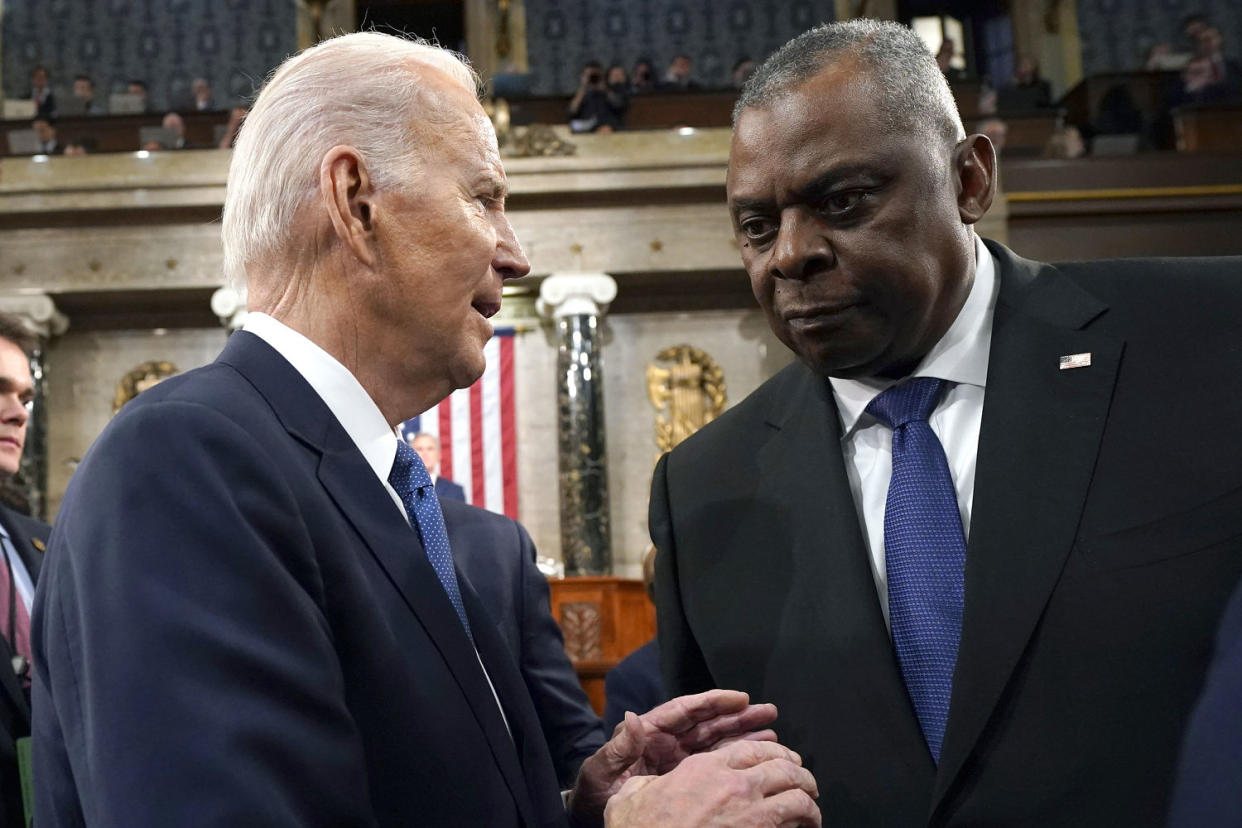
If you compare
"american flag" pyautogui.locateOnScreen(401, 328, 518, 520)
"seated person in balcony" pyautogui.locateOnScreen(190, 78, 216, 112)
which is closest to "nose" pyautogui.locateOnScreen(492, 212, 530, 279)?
"american flag" pyautogui.locateOnScreen(401, 328, 518, 520)

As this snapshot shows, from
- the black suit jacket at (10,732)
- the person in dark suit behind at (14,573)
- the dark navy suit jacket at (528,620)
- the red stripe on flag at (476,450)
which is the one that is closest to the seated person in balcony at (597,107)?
the red stripe on flag at (476,450)

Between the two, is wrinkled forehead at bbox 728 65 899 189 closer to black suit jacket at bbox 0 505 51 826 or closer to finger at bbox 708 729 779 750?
finger at bbox 708 729 779 750

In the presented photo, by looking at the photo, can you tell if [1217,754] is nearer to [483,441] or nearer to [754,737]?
[754,737]

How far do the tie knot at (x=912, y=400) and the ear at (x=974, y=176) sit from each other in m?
0.26

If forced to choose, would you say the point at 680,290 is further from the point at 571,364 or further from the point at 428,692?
the point at 428,692

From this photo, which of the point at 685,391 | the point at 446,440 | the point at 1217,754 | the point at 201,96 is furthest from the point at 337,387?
the point at 201,96

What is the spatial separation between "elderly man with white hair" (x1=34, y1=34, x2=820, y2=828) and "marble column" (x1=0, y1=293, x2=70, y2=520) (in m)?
9.98

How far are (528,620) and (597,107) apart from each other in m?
9.18

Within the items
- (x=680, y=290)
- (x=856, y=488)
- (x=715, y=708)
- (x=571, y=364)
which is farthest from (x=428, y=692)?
(x=680, y=290)

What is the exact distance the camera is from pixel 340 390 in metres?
1.47

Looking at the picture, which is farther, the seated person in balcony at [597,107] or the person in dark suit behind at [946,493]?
the seated person in balcony at [597,107]

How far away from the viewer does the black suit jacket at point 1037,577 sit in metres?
1.55

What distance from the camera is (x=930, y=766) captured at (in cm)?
163

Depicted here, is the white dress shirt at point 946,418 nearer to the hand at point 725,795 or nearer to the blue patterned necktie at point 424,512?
the hand at point 725,795
